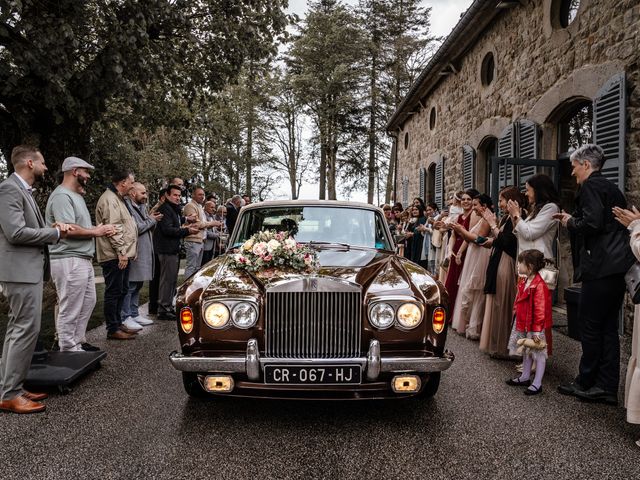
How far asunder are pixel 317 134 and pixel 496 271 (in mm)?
30781

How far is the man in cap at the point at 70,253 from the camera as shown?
4949 mm

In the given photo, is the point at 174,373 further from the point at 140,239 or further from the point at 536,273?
the point at 536,273

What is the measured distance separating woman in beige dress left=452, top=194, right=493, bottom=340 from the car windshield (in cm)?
159

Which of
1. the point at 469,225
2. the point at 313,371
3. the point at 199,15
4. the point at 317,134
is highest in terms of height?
the point at 317,134

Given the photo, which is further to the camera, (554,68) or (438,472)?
(554,68)

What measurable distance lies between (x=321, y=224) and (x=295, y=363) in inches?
77.9

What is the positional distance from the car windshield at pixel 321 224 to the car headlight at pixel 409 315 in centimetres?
148

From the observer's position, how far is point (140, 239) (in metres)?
6.94

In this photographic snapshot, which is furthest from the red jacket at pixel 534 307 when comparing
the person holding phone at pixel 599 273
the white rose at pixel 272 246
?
the white rose at pixel 272 246

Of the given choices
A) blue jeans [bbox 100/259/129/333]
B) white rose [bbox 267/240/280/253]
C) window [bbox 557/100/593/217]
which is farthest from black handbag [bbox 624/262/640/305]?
blue jeans [bbox 100/259/129/333]

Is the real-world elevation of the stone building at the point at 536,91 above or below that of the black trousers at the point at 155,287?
above

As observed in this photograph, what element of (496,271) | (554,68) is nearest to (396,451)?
(496,271)

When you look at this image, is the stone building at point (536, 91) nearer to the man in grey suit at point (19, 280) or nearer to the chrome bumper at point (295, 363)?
the chrome bumper at point (295, 363)

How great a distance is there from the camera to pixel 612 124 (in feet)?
21.0
